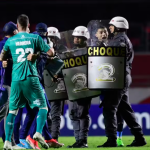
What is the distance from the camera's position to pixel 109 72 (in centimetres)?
797

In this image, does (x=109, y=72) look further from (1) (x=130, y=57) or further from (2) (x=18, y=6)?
(2) (x=18, y=6)

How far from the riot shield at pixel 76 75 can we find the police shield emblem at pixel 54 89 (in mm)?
681

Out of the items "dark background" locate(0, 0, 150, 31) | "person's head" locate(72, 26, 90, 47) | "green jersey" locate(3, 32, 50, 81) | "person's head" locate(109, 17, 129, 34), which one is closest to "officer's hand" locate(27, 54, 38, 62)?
"green jersey" locate(3, 32, 50, 81)

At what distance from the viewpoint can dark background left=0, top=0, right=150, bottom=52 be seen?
20.9 metres

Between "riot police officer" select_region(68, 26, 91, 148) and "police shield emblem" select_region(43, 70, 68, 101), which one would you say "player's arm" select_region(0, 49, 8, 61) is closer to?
"riot police officer" select_region(68, 26, 91, 148)

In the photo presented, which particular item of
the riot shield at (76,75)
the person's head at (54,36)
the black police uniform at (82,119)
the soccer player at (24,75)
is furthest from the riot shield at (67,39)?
the soccer player at (24,75)

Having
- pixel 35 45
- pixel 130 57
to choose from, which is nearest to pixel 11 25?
pixel 35 45

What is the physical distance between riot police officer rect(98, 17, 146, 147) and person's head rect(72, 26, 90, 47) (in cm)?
52

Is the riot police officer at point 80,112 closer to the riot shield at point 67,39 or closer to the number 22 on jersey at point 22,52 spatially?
the riot shield at point 67,39

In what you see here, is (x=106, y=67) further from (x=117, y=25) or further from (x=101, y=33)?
(x=117, y=25)

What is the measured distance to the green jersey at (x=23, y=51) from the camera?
7.12m

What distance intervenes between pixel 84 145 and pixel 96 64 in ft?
4.26

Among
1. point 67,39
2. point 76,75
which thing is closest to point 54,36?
point 67,39

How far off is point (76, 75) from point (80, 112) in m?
0.58
